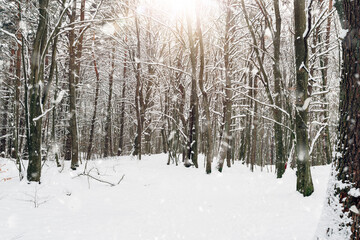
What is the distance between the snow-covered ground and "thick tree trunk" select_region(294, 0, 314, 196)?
17.0 inches

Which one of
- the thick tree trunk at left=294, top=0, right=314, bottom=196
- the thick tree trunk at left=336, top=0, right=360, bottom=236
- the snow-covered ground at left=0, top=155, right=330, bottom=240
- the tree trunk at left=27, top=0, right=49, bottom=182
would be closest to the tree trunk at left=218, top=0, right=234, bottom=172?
the snow-covered ground at left=0, top=155, right=330, bottom=240

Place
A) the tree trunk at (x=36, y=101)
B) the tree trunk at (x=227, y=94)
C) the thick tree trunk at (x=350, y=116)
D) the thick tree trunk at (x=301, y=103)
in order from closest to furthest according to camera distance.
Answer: the thick tree trunk at (x=350, y=116), the thick tree trunk at (x=301, y=103), the tree trunk at (x=36, y=101), the tree trunk at (x=227, y=94)

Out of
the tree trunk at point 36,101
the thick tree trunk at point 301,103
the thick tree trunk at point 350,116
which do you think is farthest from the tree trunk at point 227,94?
the thick tree trunk at point 350,116

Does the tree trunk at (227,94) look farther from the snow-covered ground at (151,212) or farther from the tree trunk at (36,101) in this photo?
the tree trunk at (36,101)

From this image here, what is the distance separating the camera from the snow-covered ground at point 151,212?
3025 mm

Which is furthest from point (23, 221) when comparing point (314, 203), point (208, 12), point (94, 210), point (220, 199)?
point (208, 12)

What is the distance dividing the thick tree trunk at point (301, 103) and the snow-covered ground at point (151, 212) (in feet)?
1.42

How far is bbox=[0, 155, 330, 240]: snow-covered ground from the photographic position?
3025 mm

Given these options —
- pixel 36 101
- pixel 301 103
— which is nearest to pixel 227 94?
pixel 301 103

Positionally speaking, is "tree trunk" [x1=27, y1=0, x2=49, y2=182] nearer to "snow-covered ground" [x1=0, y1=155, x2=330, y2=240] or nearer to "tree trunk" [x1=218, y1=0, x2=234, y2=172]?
"snow-covered ground" [x1=0, y1=155, x2=330, y2=240]

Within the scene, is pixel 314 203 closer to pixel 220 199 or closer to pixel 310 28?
pixel 220 199

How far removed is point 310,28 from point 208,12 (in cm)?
854

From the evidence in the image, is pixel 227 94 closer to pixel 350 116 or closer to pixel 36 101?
Answer: pixel 36 101

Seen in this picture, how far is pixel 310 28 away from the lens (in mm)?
4219
